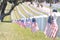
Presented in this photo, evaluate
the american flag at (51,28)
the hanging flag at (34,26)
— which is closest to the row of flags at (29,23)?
the hanging flag at (34,26)

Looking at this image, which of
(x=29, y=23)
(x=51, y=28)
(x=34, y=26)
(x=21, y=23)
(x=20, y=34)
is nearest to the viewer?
(x=51, y=28)

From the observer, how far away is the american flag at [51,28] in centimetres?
1080

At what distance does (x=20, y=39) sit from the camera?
1151cm

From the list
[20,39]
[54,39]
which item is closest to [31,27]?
[20,39]

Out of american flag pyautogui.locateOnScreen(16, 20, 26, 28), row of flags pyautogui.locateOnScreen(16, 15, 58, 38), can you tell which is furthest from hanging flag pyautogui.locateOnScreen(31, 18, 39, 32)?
american flag pyautogui.locateOnScreen(16, 20, 26, 28)

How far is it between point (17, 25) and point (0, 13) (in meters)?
1.58

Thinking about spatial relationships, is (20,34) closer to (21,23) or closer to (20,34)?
(20,34)

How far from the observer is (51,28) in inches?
436

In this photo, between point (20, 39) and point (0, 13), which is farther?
point (0, 13)

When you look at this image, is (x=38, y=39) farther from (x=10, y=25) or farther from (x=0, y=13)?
(x=10, y=25)

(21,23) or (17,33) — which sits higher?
(21,23)

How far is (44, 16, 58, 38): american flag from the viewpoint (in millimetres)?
10798

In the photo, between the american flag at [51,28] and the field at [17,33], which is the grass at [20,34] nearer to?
the field at [17,33]

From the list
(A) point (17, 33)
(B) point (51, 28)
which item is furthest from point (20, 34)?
(B) point (51, 28)
